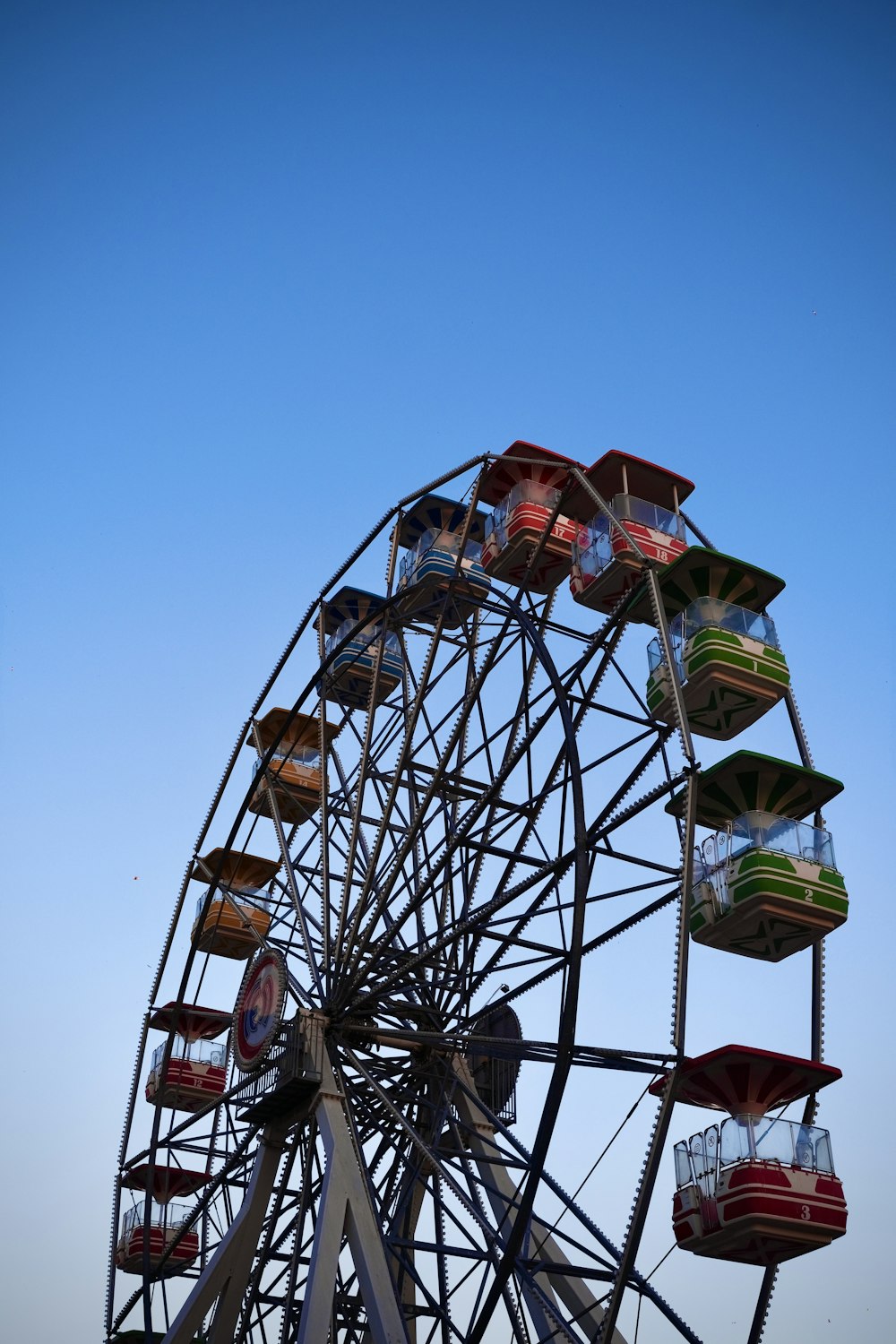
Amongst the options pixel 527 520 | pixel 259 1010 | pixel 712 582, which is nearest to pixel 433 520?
pixel 527 520

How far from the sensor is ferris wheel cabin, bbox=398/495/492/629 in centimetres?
1945

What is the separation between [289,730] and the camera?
24078 millimetres

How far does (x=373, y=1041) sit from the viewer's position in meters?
17.8

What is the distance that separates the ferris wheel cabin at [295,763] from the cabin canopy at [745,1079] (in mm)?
10452

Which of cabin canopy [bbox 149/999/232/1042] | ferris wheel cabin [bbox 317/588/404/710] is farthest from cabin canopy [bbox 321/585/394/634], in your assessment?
cabin canopy [bbox 149/999/232/1042]

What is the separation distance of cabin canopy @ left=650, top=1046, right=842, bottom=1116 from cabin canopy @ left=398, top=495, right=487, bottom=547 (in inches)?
368

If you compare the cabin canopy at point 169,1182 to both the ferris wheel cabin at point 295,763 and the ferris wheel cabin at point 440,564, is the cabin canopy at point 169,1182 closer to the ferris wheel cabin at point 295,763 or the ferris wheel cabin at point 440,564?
the ferris wheel cabin at point 295,763

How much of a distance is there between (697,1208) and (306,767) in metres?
11.9

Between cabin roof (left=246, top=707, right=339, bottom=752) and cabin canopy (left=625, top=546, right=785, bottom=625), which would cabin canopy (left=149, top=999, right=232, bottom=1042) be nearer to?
cabin roof (left=246, top=707, right=339, bottom=752)

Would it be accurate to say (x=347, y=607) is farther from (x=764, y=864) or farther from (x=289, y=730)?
(x=764, y=864)

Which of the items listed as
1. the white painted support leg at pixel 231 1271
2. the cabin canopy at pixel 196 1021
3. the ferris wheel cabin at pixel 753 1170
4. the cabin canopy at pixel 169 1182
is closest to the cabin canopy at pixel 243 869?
the cabin canopy at pixel 196 1021

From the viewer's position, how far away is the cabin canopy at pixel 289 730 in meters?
23.6

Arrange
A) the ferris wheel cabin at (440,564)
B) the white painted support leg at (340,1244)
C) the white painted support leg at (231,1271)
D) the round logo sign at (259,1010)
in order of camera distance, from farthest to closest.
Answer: the ferris wheel cabin at (440,564) → the round logo sign at (259,1010) → the white painted support leg at (231,1271) → the white painted support leg at (340,1244)

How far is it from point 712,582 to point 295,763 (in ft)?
31.8
